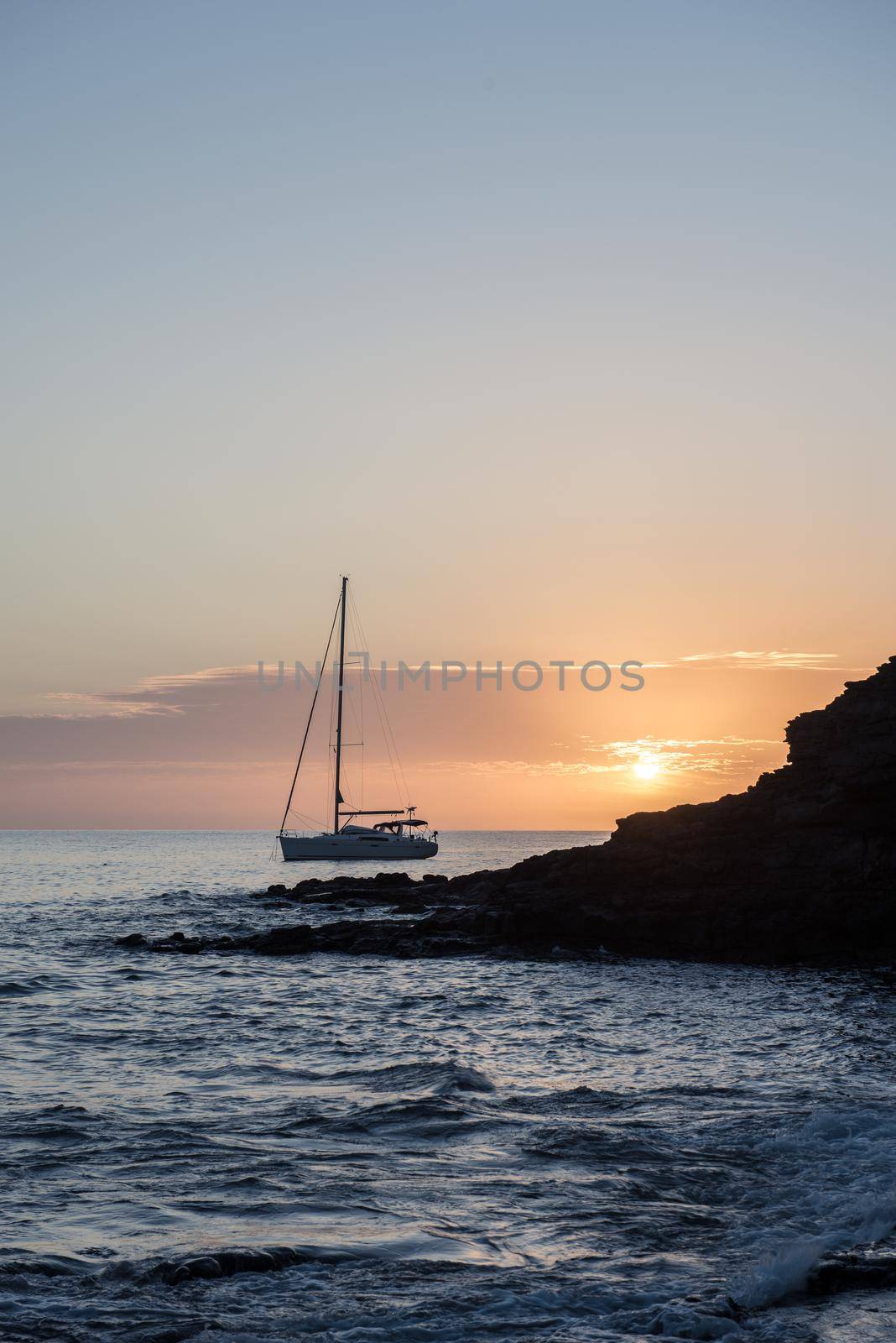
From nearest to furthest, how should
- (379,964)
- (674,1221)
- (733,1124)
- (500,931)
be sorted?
(674,1221) < (733,1124) < (379,964) < (500,931)

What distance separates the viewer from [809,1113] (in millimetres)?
15539

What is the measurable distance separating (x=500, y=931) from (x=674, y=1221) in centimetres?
3005

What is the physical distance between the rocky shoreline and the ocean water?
26.5ft

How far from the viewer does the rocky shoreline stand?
36.3 meters

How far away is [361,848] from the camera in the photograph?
308 feet

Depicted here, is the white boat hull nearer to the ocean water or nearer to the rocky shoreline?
the rocky shoreline

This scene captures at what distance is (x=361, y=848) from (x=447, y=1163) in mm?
81470

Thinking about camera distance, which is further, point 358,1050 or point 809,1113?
point 358,1050

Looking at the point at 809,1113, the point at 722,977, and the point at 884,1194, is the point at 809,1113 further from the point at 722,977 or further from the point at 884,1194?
the point at 722,977

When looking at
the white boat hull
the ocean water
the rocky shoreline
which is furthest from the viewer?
the white boat hull

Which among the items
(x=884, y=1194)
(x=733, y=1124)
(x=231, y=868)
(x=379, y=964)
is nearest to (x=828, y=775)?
(x=379, y=964)

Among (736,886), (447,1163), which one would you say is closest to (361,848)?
(736,886)

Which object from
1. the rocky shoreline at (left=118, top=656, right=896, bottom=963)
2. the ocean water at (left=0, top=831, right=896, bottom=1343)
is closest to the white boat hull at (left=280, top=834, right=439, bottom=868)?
the rocky shoreline at (left=118, top=656, right=896, bottom=963)

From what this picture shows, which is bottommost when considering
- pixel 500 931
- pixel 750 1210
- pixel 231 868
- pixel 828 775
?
pixel 231 868
